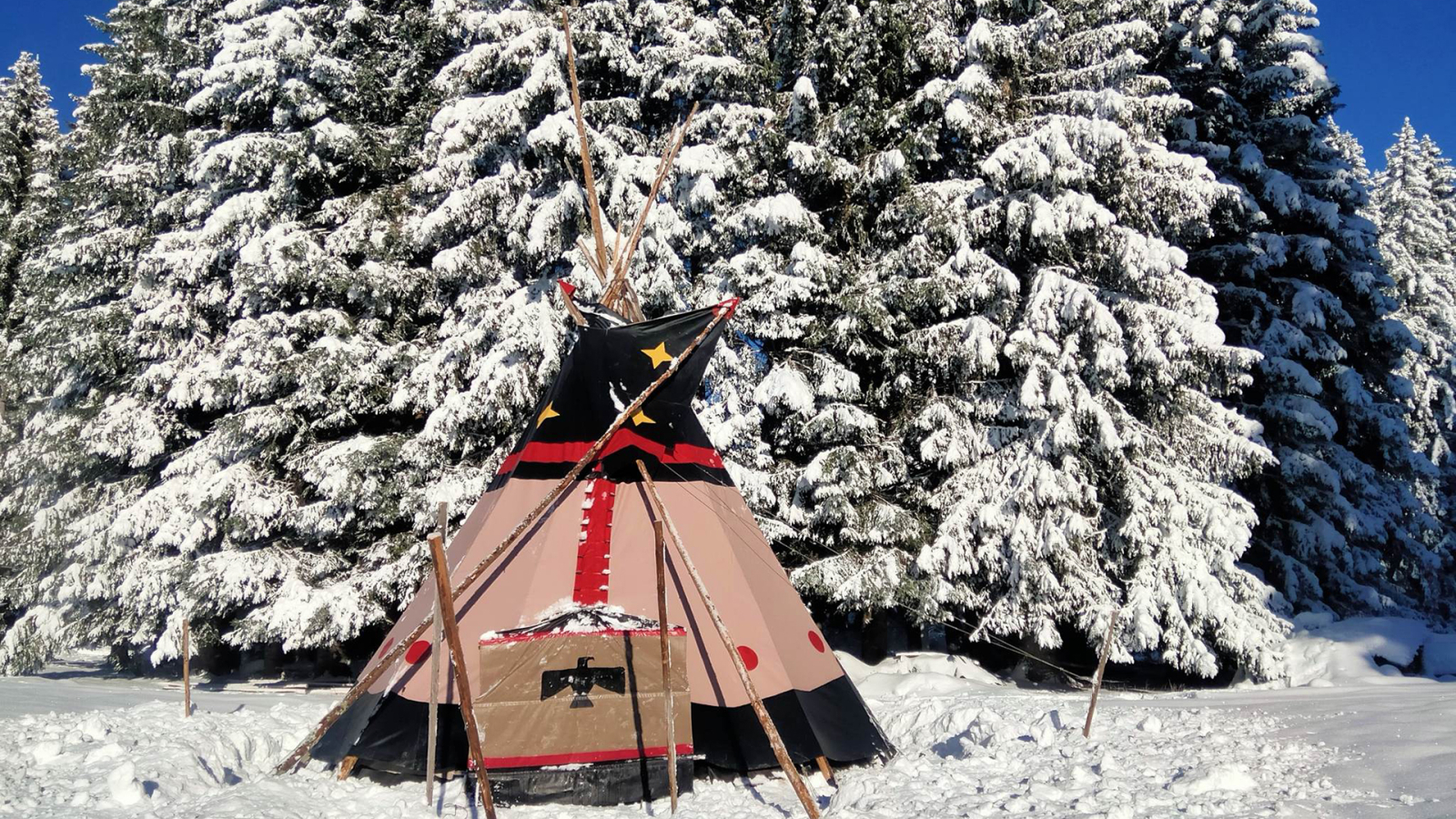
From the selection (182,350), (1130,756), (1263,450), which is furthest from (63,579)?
(1263,450)

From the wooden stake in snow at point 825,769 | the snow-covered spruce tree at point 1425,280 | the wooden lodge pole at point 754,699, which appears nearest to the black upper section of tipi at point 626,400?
the wooden lodge pole at point 754,699

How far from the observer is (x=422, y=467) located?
1309cm

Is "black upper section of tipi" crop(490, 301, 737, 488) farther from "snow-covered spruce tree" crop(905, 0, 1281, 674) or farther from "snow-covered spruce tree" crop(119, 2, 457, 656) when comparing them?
"snow-covered spruce tree" crop(905, 0, 1281, 674)

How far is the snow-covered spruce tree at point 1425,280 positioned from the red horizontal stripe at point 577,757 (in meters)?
23.9

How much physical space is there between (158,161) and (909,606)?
14.4 metres

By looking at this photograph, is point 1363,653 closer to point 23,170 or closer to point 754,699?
point 754,699

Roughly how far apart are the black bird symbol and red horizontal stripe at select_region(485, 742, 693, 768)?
35 centimetres

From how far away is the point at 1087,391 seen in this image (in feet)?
40.3

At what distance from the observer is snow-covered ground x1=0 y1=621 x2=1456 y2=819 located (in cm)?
567

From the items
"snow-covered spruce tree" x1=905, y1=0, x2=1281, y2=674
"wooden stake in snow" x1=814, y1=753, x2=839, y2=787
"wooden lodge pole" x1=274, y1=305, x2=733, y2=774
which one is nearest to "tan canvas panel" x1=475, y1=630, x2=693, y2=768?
"wooden lodge pole" x1=274, y1=305, x2=733, y2=774

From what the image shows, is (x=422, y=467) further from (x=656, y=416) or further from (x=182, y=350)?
(x=656, y=416)

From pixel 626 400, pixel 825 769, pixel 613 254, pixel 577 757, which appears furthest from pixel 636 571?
pixel 613 254

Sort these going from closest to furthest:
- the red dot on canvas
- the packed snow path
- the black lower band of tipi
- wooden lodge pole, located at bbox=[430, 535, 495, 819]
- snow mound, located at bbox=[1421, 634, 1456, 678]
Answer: wooden lodge pole, located at bbox=[430, 535, 495, 819]
the packed snow path
the black lower band of tipi
the red dot on canvas
snow mound, located at bbox=[1421, 634, 1456, 678]

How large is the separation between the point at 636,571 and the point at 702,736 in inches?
→ 58.2
